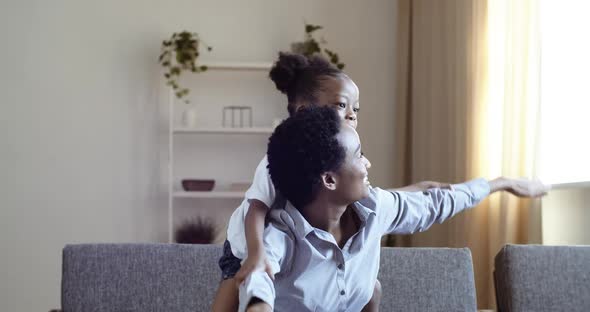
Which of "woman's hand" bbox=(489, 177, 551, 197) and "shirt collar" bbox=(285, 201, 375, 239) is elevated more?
"woman's hand" bbox=(489, 177, 551, 197)

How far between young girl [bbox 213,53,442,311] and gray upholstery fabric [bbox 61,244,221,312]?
0.80 ft

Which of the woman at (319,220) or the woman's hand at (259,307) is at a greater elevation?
the woman at (319,220)

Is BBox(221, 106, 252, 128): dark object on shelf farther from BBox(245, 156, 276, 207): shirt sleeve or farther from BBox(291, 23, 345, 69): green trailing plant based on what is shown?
BBox(245, 156, 276, 207): shirt sleeve

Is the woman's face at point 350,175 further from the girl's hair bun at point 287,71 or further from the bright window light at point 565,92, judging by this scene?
the bright window light at point 565,92

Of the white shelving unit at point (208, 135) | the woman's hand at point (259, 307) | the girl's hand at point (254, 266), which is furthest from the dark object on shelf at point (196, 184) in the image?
the woman's hand at point (259, 307)

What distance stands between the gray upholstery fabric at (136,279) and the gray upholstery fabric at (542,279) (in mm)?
790

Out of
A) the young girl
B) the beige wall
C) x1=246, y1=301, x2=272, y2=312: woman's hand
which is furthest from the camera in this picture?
the beige wall

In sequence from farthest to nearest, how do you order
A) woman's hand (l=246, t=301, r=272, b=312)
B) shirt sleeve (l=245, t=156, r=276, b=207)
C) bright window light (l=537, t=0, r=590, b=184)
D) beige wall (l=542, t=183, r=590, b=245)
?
beige wall (l=542, t=183, r=590, b=245)
bright window light (l=537, t=0, r=590, b=184)
shirt sleeve (l=245, t=156, r=276, b=207)
woman's hand (l=246, t=301, r=272, b=312)

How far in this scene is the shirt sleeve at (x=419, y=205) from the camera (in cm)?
179

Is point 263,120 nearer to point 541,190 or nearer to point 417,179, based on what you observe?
point 417,179

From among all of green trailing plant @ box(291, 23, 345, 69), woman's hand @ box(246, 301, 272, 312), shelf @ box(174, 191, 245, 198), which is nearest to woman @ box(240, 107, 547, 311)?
woman's hand @ box(246, 301, 272, 312)

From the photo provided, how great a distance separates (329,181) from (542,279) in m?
0.86

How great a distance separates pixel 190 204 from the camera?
196 inches

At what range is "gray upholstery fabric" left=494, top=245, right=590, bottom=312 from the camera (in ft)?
6.97
